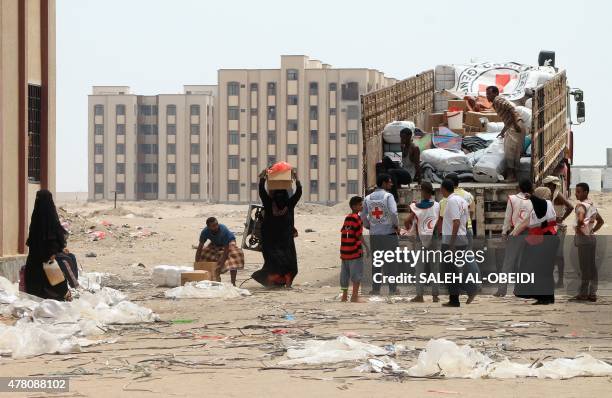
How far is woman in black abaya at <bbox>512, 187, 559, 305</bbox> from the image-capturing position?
546 inches

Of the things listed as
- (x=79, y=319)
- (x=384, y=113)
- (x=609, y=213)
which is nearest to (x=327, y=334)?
(x=79, y=319)

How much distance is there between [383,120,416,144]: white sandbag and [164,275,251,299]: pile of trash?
3511 millimetres

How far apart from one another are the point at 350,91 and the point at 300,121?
5.00 m

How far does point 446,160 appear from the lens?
17.2 metres

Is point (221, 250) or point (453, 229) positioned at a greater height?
point (453, 229)

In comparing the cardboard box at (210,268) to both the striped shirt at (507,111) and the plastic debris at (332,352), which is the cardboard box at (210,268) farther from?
the plastic debris at (332,352)

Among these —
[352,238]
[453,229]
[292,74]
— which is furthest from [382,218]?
[292,74]

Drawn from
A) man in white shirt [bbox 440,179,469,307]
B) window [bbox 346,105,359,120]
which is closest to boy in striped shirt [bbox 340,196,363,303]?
man in white shirt [bbox 440,179,469,307]

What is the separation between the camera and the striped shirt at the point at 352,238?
1461 centimetres

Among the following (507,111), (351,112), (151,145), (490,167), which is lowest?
(490,167)

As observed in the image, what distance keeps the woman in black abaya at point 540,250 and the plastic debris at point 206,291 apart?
3625 millimetres

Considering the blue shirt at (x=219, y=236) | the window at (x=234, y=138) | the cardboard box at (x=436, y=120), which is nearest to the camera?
the blue shirt at (x=219, y=236)

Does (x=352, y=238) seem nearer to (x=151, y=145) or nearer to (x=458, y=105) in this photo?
(x=458, y=105)

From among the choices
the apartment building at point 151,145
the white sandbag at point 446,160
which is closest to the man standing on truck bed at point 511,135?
the white sandbag at point 446,160
